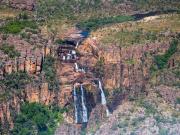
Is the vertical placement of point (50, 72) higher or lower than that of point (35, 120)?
higher

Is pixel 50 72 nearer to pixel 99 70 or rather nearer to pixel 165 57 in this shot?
pixel 99 70

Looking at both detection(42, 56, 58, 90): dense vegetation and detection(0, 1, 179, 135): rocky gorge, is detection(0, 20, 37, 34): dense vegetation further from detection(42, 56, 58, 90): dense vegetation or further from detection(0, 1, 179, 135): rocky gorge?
detection(42, 56, 58, 90): dense vegetation

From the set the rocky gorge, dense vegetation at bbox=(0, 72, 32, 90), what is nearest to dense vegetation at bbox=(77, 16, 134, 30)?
the rocky gorge

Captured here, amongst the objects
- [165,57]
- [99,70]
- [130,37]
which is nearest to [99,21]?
[130,37]

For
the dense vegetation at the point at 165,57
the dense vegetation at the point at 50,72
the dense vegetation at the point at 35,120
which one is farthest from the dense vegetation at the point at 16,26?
the dense vegetation at the point at 165,57

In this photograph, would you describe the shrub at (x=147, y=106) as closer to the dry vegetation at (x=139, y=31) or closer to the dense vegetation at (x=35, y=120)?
the dry vegetation at (x=139, y=31)

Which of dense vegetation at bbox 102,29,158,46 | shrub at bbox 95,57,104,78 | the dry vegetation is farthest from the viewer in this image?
the dry vegetation

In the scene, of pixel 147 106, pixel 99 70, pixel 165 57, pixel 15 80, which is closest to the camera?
pixel 15 80
